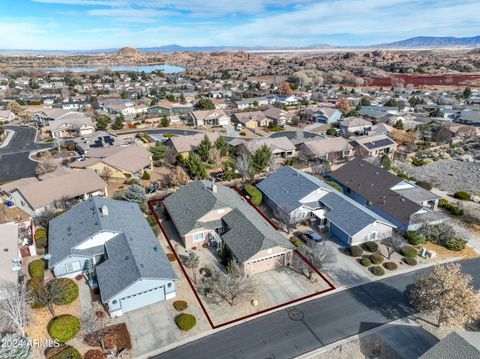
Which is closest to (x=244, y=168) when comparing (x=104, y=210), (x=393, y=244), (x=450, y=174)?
(x=104, y=210)

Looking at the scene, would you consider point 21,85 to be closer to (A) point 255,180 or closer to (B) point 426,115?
(A) point 255,180

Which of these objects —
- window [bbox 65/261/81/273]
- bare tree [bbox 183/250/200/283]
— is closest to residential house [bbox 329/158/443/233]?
bare tree [bbox 183/250/200/283]

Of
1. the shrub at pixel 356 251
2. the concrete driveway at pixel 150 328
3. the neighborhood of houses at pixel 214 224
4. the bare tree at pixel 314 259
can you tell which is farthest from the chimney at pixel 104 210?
the shrub at pixel 356 251

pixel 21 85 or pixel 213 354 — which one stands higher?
pixel 21 85

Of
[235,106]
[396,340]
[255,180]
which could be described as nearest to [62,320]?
[396,340]

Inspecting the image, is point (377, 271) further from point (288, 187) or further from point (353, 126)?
point (353, 126)

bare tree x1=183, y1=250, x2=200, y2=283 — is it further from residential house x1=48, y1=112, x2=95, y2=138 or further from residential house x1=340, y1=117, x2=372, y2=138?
residential house x1=48, y1=112, x2=95, y2=138

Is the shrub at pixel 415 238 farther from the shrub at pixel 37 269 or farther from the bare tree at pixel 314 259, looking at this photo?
the shrub at pixel 37 269

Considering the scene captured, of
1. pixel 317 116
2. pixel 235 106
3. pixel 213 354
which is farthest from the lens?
pixel 235 106
